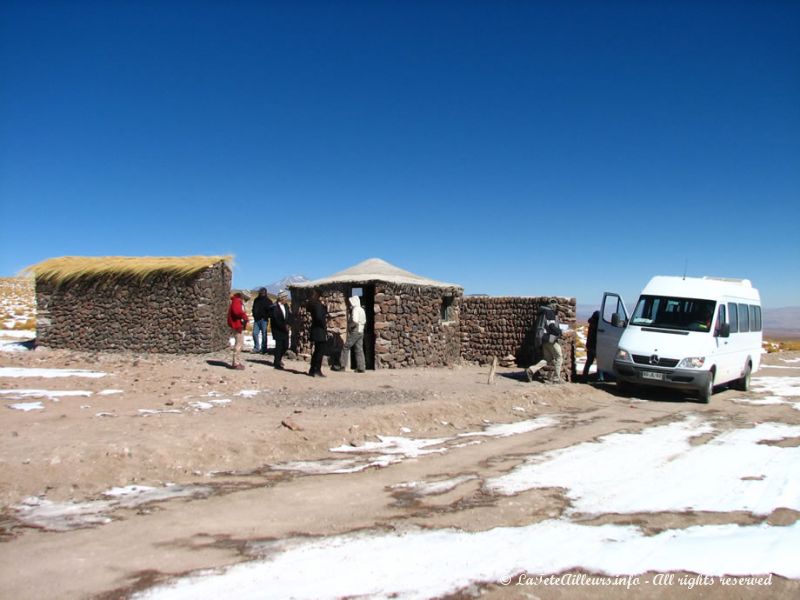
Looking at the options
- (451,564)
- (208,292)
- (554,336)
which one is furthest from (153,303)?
(451,564)

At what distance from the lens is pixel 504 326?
17656 mm

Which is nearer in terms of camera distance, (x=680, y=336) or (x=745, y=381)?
(x=680, y=336)

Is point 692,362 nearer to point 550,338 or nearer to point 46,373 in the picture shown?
point 550,338

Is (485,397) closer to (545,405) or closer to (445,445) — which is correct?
(545,405)

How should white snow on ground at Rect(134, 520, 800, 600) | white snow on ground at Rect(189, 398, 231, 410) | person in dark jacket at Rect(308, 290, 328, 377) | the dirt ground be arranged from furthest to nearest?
1. person in dark jacket at Rect(308, 290, 328, 377)
2. white snow on ground at Rect(189, 398, 231, 410)
3. the dirt ground
4. white snow on ground at Rect(134, 520, 800, 600)

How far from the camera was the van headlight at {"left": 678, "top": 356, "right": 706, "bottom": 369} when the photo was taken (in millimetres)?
12391

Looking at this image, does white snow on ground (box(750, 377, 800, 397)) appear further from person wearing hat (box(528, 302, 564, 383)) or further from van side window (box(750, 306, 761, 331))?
person wearing hat (box(528, 302, 564, 383))

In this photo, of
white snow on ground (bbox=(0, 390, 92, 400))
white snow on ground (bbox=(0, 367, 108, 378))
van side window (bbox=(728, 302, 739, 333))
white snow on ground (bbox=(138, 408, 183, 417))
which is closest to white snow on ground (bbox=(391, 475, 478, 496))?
white snow on ground (bbox=(138, 408, 183, 417))

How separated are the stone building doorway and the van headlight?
7.49 m

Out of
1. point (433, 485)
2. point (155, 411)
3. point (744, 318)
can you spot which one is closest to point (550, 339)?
point (744, 318)

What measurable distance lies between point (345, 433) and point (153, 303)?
1075 cm

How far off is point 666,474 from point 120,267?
15463mm

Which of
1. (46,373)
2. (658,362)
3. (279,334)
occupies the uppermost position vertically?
(279,334)

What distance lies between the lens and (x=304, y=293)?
17.2 m
